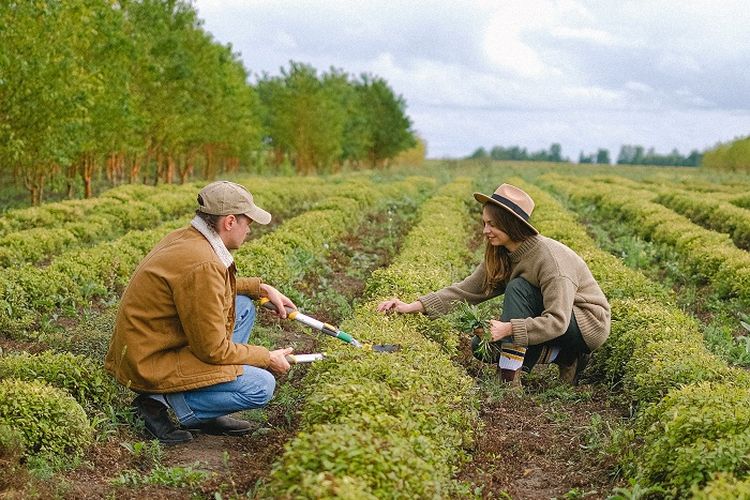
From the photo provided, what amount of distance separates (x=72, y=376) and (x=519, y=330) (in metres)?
3.35

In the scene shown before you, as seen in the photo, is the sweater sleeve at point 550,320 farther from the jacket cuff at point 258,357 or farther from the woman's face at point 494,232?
the jacket cuff at point 258,357

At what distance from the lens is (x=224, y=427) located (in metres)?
5.71

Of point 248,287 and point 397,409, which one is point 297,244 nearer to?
point 248,287

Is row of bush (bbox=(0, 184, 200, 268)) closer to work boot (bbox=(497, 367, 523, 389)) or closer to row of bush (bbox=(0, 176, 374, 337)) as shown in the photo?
row of bush (bbox=(0, 176, 374, 337))

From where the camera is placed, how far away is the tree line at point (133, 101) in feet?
61.8

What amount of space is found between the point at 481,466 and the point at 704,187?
33996mm

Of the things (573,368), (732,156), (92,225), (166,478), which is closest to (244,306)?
(166,478)

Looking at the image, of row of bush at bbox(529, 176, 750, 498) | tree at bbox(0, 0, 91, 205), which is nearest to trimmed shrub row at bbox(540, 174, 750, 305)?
row of bush at bbox(529, 176, 750, 498)

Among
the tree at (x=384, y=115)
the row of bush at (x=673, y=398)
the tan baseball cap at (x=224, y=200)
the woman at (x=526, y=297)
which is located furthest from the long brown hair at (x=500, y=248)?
the tree at (x=384, y=115)

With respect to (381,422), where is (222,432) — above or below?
below

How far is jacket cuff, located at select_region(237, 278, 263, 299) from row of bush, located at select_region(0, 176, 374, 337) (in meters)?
3.27

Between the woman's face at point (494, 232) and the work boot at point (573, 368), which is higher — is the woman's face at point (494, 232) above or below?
above

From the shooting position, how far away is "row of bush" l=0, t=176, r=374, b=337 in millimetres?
8602

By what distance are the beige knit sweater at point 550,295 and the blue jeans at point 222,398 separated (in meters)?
1.83
